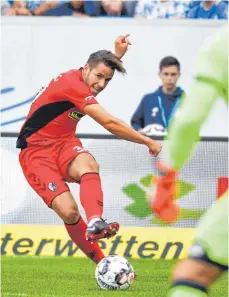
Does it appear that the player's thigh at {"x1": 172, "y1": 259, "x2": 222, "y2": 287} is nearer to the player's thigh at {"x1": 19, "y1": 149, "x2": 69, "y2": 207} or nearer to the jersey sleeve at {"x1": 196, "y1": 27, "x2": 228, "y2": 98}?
the jersey sleeve at {"x1": 196, "y1": 27, "x2": 228, "y2": 98}

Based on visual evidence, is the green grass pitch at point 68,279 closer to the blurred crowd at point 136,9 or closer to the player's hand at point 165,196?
the player's hand at point 165,196

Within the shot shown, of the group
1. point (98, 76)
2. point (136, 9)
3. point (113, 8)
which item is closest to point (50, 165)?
point (98, 76)

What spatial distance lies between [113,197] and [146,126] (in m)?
1.94

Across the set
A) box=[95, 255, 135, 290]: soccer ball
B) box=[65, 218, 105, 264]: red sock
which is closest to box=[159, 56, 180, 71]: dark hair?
box=[65, 218, 105, 264]: red sock

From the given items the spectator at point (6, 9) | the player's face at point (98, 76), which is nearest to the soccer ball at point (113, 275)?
the player's face at point (98, 76)

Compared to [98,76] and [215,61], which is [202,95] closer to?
[215,61]

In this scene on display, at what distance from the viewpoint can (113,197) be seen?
42.4 ft

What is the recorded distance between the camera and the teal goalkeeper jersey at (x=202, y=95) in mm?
5164

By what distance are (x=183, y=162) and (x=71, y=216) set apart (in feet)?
16.1

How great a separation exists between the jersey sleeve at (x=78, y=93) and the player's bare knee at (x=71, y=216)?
0.97 meters

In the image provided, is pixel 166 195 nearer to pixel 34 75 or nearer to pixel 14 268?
pixel 14 268

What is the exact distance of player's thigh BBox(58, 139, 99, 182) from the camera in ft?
33.1

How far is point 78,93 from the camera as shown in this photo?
1009 centimetres

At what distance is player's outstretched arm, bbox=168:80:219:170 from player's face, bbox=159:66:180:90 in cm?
961
